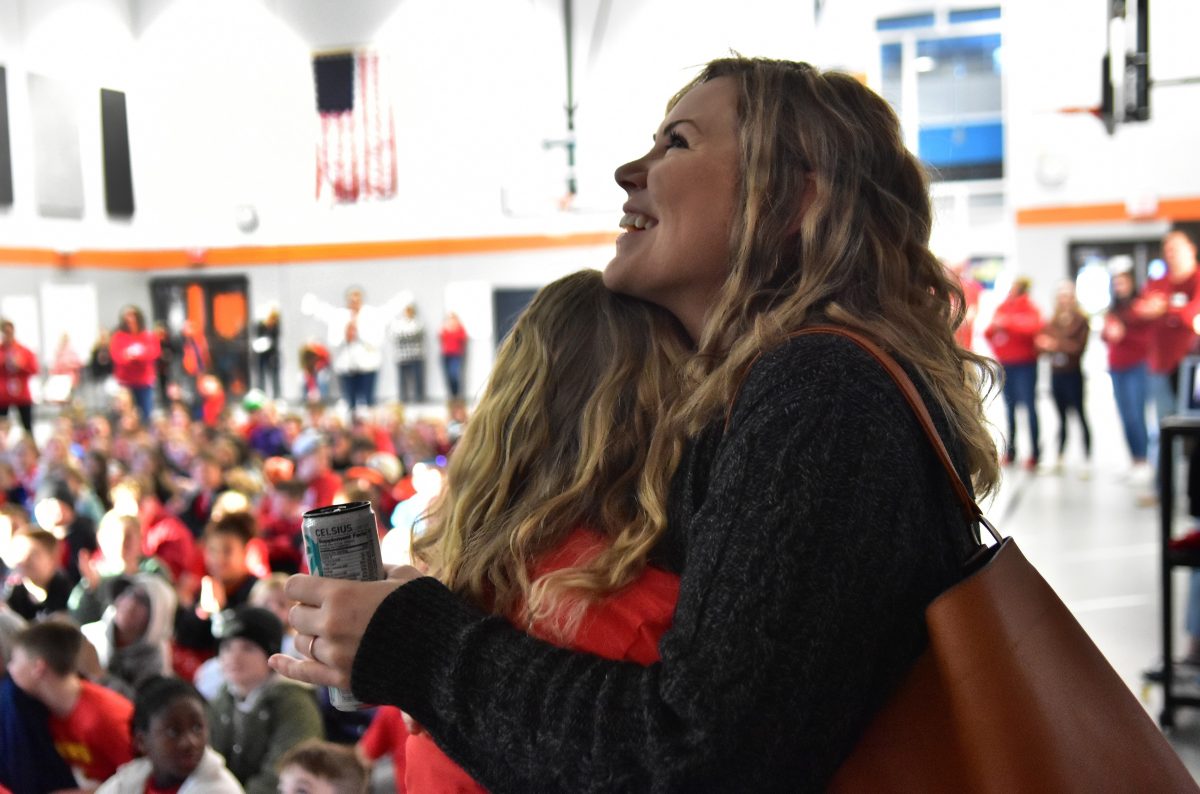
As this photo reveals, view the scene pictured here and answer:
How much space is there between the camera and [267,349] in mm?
16094

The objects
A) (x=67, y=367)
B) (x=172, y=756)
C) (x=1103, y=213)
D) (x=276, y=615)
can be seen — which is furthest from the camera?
(x=1103, y=213)

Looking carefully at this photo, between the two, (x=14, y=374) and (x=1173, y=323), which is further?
(x=14, y=374)

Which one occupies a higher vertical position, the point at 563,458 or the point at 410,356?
Result: the point at 563,458

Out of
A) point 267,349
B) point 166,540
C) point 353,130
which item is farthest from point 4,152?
point 267,349

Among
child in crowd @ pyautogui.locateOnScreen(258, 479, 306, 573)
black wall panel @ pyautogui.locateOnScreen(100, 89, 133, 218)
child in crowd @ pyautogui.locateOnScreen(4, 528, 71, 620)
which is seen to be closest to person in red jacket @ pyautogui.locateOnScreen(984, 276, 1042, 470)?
child in crowd @ pyautogui.locateOnScreen(258, 479, 306, 573)

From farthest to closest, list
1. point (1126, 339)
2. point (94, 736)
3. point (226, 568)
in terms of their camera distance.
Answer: point (1126, 339)
point (226, 568)
point (94, 736)

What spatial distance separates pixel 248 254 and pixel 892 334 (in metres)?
15.5

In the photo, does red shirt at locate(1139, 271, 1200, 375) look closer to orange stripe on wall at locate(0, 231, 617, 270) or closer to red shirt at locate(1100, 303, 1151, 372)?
red shirt at locate(1100, 303, 1151, 372)

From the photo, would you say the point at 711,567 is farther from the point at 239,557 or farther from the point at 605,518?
the point at 239,557

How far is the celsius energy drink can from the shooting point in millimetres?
1063

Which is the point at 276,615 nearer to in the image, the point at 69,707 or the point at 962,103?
the point at 69,707

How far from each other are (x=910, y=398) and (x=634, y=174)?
1.39 feet

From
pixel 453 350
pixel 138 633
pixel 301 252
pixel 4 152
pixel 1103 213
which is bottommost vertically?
pixel 138 633

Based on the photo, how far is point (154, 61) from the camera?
1162 cm
